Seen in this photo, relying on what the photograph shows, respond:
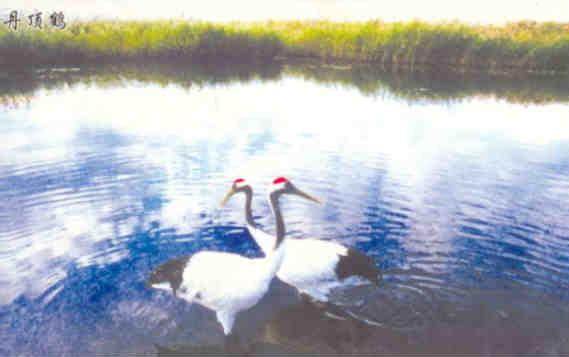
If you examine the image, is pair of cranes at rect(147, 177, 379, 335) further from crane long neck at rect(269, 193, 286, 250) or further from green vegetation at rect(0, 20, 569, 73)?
green vegetation at rect(0, 20, 569, 73)

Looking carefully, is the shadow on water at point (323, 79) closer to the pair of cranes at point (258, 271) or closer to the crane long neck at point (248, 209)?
the crane long neck at point (248, 209)

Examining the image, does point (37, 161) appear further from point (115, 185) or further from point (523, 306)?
point (523, 306)

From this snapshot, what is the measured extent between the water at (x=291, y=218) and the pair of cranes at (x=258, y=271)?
194mm

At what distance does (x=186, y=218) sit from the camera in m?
7.13

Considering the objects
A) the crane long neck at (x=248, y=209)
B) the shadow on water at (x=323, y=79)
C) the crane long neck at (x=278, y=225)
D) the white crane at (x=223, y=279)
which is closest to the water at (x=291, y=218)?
the white crane at (x=223, y=279)

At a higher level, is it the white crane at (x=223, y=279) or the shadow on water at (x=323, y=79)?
the shadow on water at (x=323, y=79)

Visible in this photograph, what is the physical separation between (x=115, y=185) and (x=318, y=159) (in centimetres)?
414

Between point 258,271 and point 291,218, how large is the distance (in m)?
2.46

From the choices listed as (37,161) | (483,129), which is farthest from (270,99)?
(37,161)

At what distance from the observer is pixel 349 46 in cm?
2842

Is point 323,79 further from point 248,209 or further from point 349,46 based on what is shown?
point 248,209

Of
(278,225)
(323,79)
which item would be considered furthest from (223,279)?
(323,79)

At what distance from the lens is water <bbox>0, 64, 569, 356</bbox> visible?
4.84 metres

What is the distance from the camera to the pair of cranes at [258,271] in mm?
4926
